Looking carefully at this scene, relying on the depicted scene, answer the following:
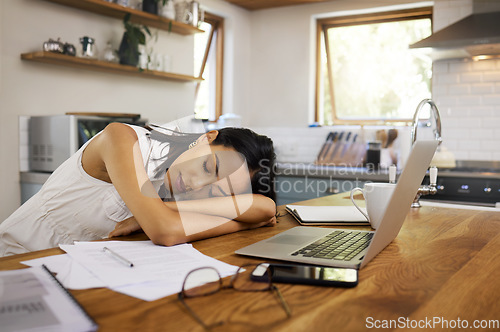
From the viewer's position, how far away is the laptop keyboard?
993 mm

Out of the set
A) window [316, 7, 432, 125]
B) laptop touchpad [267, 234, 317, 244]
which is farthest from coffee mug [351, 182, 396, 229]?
window [316, 7, 432, 125]

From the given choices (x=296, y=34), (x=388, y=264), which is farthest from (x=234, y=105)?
(x=388, y=264)

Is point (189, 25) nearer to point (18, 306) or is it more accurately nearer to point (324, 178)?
point (324, 178)

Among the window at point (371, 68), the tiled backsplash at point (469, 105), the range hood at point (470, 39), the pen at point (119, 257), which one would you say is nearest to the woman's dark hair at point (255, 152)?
the pen at point (119, 257)

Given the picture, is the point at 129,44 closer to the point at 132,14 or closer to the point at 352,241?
the point at 132,14

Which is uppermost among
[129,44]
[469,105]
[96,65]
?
[129,44]

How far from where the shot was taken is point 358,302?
734 millimetres

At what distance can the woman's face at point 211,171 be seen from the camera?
1.49 metres

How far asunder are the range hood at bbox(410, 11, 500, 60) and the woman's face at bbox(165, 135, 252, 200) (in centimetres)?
266

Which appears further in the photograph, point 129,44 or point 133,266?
point 129,44

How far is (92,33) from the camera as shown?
11.1ft

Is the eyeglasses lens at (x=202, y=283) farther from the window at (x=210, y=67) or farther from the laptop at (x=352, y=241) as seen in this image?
the window at (x=210, y=67)

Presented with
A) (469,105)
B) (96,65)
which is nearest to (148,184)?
(96,65)

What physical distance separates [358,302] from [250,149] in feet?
2.91
